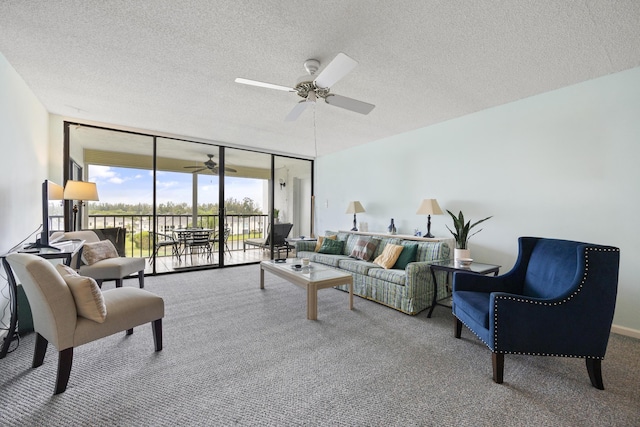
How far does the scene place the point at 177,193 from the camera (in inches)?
214

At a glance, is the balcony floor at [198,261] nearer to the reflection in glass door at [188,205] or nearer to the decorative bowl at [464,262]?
the reflection in glass door at [188,205]

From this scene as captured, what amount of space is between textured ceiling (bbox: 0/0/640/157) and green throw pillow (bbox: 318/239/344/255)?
235 centimetres

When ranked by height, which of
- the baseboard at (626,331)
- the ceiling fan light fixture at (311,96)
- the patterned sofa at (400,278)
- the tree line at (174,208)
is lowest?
the baseboard at (626,331)

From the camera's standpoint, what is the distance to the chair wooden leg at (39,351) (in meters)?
1.97

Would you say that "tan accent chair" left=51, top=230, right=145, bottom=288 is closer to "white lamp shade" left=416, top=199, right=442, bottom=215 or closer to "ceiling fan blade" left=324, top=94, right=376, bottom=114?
"ceiling fan blade" left=324, top=94, right=376, bottom=114

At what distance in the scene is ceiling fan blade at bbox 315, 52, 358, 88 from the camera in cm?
192

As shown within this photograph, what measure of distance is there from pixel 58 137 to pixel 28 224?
64.0 inches

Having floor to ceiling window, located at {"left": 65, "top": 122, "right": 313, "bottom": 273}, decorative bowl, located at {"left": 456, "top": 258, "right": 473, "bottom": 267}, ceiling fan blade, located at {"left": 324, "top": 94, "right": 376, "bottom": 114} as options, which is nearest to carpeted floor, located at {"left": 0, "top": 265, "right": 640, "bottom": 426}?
decorative bowl, located at {"left": 456, "top": 258, "right": 473, "bottom": 267}

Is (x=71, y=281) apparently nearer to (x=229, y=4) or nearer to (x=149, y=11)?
(x=149, y=11)

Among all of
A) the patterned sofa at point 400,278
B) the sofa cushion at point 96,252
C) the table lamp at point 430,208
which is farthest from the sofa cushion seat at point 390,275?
the sofa cushion at point 96,252

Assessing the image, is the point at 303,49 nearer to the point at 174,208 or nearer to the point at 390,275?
the point at 390,275

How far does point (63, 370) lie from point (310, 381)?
62.5 inches

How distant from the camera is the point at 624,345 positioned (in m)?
2.37

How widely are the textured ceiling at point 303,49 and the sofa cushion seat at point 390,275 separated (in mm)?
2095
